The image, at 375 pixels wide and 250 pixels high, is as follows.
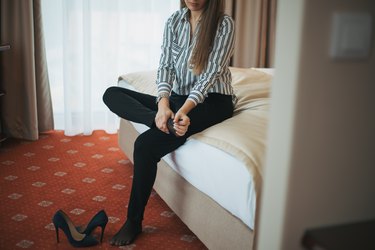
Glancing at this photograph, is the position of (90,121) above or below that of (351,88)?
below

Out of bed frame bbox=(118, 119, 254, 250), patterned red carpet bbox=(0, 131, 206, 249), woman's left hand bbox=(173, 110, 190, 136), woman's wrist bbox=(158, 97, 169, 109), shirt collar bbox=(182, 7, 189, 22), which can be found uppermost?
shirt collar bbox=(182, 7, 189, 22)

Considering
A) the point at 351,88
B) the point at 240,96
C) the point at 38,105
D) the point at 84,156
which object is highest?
the point at 351,88

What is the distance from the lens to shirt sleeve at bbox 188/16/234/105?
75.5 inches

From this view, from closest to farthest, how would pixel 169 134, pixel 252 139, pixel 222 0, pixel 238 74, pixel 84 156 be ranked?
pixel 252 139, pixel 169 134, pixel 222 0, pixel 238 74, pixel 84 156

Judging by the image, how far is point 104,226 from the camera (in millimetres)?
1929

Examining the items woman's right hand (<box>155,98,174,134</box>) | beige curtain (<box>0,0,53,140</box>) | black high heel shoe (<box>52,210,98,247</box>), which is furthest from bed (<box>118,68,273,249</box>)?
beige curtain (<box>0,0,53,140</box>)

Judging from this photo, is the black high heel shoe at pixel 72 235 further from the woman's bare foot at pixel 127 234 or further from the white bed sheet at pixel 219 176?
the white bed sheet at pixel 219 176

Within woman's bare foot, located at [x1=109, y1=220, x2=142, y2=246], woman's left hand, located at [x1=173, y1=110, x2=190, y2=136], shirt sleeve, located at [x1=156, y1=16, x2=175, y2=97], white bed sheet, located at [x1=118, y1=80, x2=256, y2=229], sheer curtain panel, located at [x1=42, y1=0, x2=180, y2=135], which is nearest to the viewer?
white bed sheet, located at [x1=118, y1=80, x2=256, y2=229]

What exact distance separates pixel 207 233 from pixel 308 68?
1.10 meters

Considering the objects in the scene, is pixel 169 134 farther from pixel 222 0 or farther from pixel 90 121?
pixel 90 121

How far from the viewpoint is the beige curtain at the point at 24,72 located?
312cm

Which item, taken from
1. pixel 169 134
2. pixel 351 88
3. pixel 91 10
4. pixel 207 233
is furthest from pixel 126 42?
pixel 351 88

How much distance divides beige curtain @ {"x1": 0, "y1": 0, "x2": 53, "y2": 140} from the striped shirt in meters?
1.45

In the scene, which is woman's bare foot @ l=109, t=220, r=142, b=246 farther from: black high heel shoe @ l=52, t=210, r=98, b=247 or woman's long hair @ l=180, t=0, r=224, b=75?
woman's long hair @ l=180, t=0, r=224, b=75
